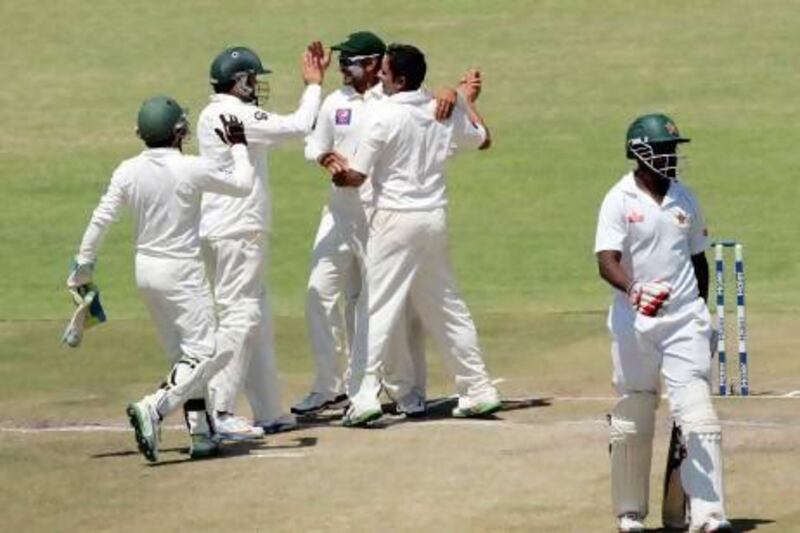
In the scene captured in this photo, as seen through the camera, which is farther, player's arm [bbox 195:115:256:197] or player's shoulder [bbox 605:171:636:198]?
player's arm [bbox 195:115:256:197]

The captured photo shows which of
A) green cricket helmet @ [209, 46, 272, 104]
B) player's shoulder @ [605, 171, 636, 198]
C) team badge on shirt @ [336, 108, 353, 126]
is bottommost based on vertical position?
player's shoulder @ [605, 171, 636, 198]

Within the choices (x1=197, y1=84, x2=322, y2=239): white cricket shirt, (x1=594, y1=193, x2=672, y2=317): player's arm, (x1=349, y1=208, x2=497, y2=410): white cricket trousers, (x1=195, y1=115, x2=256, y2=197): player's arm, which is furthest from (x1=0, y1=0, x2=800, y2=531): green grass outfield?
(x1=195, y1=115, x2=256, y2=197): player's arm

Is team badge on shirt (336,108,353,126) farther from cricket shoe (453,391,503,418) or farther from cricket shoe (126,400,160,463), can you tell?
cricket shoe (126,400,160,463)

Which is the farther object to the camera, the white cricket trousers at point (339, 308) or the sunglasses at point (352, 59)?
the white cricket trousers at point (339, 308)

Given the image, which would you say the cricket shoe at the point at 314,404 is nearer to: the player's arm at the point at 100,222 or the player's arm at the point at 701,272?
the player's arm at the point at 100,222

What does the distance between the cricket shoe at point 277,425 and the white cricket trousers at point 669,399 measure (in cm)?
349

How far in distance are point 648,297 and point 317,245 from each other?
4308mm

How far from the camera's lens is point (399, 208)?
48.1 ft

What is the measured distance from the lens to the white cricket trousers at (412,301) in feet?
48.1

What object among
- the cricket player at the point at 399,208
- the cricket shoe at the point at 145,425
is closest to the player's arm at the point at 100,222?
the cricket shoe at the point at 145,425

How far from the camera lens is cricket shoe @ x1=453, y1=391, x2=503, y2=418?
1491cm

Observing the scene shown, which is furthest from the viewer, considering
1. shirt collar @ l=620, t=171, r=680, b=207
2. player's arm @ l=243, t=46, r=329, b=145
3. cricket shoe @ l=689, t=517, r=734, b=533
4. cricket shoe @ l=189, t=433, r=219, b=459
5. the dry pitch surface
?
player's arm @ l=243, t=46, r=329, b=145

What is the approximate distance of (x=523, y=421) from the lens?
14828 mm

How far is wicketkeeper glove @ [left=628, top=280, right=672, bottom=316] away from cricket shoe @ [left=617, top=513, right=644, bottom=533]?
0.98 meters
